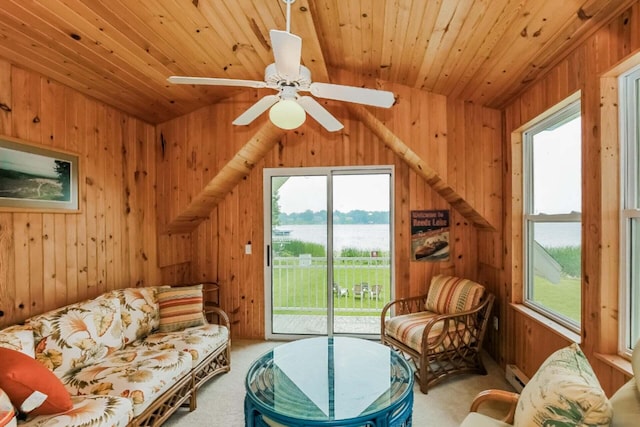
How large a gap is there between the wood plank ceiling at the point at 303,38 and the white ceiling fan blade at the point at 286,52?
54 cm

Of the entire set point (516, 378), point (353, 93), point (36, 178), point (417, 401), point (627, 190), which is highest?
point (353, 93)

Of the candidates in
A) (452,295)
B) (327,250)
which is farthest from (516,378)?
(327,250)

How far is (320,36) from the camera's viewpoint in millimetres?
2371

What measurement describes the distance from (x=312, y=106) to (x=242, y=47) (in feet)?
2.58

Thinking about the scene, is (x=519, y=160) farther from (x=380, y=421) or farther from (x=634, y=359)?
(x=380, y=421)

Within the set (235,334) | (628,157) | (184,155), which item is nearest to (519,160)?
(628,157)

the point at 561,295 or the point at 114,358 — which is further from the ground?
the point at 561,295

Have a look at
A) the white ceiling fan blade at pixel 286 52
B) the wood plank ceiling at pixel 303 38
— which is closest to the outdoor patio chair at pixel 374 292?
the wood plank ceiling at pixel 303 38

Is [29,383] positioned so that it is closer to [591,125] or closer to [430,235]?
[591,125]

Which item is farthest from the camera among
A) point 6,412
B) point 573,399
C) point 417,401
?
point 417,401

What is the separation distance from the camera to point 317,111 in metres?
2.12

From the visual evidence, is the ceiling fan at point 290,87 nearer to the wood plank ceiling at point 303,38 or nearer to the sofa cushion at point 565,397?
the wood plank ceiling at point 303,38

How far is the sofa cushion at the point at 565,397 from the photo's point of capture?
106 cm

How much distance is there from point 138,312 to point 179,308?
34 cm
